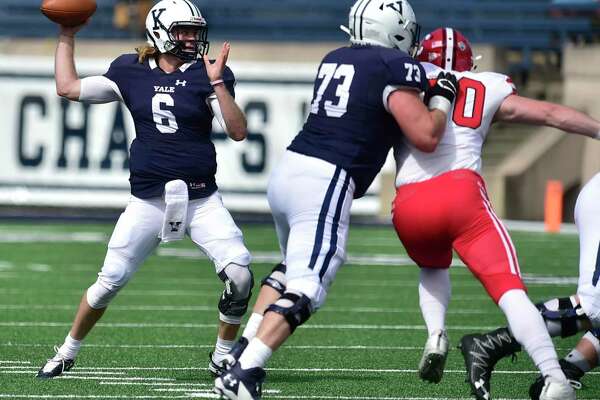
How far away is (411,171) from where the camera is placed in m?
5.56

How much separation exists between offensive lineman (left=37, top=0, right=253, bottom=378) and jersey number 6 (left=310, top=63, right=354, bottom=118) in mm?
978

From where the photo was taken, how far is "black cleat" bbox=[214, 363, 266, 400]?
5.09 meters

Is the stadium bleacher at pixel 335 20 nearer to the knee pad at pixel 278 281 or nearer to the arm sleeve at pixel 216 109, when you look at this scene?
the arm sleeve at pixel 216 109

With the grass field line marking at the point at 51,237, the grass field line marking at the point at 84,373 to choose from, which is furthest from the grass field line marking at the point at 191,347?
the grass field line marking at the point at 51,237

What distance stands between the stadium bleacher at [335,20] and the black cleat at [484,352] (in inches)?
665

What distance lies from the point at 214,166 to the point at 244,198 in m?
12.8

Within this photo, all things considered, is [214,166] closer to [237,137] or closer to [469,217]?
[237,137]

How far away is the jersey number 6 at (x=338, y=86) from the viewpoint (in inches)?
212

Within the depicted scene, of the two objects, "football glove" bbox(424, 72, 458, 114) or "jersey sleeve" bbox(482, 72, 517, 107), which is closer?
"football glove" bbox(424, 72, 458, 114)

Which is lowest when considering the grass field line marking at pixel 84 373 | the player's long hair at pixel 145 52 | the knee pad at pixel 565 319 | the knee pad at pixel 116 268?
the grass field line marking at pixel 84 373

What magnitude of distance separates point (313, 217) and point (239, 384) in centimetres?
69

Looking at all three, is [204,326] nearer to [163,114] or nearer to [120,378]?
[120,378]

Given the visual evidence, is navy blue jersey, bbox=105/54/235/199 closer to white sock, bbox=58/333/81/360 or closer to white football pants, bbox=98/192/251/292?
white football pants, bbox=98/192/251/292

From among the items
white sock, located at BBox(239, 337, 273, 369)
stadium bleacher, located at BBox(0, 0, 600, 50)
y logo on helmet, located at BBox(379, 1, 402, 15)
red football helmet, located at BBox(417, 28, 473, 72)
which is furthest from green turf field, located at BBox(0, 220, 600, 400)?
stadium bleacher, located at BBox(0, 0, 600, 50)
